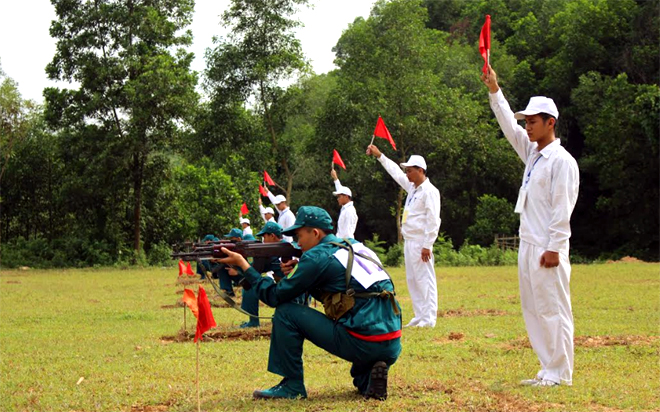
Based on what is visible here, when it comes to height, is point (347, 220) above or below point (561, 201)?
below

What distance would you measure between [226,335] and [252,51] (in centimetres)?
2936

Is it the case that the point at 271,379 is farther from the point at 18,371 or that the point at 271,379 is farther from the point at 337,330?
the point at 18,371

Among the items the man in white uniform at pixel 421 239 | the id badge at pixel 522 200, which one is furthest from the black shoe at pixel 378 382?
the man in white uniform at pixel 421 239

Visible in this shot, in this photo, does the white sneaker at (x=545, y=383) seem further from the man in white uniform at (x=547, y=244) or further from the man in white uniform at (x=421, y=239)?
the man in white uniform at (x=421, y=239)

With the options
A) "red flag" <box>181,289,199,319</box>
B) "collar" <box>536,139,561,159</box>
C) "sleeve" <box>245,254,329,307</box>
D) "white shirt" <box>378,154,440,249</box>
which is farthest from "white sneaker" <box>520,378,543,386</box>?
"white shirt" <box>378,154,440,249</box>

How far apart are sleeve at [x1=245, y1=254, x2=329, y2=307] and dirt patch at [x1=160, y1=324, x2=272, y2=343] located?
14.2 ft

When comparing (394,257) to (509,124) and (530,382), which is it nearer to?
(509,124)

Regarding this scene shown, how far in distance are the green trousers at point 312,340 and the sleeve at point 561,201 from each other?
1659 millimetres

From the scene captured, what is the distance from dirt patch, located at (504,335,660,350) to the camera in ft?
30.9

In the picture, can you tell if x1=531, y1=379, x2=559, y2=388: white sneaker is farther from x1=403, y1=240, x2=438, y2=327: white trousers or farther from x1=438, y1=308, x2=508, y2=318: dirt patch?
x1=438, y1=308, x2=508, y2=318: dirt patch

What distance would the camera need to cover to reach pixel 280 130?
40.5 m

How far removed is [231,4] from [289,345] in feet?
113

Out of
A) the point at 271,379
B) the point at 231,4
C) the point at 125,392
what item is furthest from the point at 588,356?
the point at 231,4

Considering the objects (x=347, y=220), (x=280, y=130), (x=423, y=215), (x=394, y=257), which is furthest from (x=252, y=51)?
(x=423, y=215)
